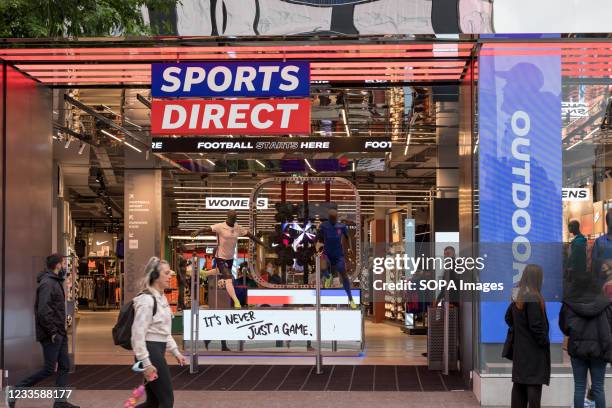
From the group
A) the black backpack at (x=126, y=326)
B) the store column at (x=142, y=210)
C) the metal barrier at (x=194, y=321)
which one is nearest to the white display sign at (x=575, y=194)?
the black backpack at (x=126, y=326)

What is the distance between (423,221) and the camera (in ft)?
69.5

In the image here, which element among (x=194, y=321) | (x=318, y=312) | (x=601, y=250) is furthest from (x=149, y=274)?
(x=194, y=321)

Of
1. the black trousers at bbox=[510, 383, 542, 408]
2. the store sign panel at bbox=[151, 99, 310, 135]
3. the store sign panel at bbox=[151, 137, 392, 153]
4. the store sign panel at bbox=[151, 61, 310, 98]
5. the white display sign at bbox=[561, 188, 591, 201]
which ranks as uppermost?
the store sign panel at bbox=[151, 61, 310, 98]

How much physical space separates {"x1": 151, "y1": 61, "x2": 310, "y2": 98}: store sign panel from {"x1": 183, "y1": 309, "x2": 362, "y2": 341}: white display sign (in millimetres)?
3490

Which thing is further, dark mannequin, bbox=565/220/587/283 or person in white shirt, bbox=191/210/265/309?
person in white shirt, bbox=191/210/265/309

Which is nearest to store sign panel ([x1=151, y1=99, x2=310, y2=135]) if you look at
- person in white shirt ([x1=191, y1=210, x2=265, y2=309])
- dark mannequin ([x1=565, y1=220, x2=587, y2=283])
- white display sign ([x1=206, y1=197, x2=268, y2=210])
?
dark mannequin ([x1=565, y1=220, x2=587, y2=283])

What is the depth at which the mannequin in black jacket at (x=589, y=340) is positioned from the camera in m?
7.81

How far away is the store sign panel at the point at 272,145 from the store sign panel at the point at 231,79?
156 centimetres

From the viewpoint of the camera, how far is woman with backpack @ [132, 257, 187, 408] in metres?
6.75

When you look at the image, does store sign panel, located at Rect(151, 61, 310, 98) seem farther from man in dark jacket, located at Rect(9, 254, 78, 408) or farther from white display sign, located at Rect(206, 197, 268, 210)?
white display sign, located at Rect(206, 197, 268, 210)

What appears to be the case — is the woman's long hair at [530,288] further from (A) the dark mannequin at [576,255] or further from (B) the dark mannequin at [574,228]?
(B) the dark mannequin at [574,228]

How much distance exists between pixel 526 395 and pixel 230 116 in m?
4.87

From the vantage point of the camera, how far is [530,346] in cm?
757

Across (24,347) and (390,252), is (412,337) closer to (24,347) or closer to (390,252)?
(390,252)
